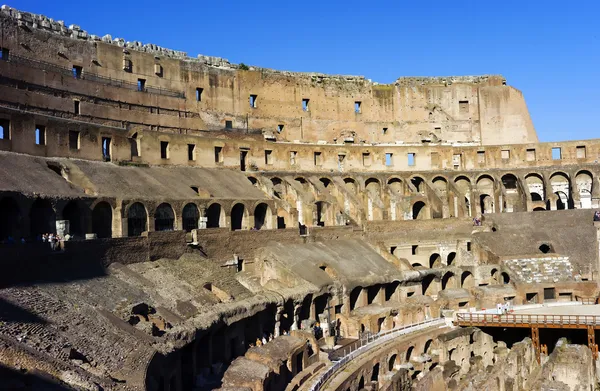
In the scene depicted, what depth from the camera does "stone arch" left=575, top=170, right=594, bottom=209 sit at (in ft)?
152

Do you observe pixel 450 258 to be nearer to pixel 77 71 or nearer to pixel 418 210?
pixel 418 210

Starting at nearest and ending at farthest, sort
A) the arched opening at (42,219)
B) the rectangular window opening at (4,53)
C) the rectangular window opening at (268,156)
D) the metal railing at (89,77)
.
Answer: the arched opening at (42,219)
the rectangular window opening at (4,53)
the metal railing at (89,77)
the rectangular window opening at (268,156)

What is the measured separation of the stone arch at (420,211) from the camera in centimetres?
4425

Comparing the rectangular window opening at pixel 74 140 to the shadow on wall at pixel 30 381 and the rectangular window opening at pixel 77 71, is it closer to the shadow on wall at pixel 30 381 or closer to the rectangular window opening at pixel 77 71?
the rectangular window opening at pixel 77 71

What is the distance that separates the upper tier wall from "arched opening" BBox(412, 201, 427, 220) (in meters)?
8.67

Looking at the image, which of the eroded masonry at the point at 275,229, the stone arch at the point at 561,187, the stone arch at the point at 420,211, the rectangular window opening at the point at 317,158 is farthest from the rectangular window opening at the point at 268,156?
the stone arch at the point at 561,187

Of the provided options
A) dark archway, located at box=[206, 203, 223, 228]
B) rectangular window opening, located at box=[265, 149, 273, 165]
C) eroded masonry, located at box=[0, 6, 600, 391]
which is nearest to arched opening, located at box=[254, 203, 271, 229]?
eroded masonry, located at box=[0, 6, 600, 391]

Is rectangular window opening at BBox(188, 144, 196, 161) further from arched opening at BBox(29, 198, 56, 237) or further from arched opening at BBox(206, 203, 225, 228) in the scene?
arched opening at BBox(29, 198, 56, 237)

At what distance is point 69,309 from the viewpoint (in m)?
17.4

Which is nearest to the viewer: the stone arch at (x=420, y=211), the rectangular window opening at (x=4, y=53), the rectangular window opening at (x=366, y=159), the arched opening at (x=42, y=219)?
the arched opening at (x=42, y=219)

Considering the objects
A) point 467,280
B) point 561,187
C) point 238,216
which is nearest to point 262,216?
point 238,216

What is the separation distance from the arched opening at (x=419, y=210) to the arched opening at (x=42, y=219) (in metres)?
26.9

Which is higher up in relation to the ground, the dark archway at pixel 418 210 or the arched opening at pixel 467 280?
the dark archway at pixel 418 210

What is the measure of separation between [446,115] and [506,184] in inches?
325
